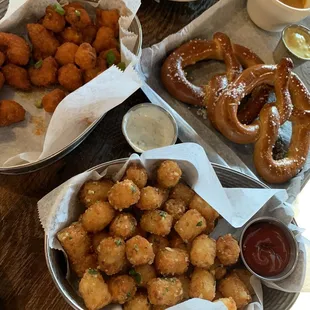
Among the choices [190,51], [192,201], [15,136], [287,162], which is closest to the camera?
[192,201]

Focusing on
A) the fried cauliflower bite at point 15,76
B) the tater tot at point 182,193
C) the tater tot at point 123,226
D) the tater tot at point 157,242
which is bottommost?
the tater tot at point 157,242

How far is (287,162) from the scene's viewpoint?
1660 mm

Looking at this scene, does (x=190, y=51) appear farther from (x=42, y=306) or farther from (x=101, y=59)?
(x=42, y=306)

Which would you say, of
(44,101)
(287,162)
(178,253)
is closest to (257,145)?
(287,162)

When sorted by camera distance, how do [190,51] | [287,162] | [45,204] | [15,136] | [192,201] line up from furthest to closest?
[190,51], [287,162], [15,136], [192,201], [45,204]

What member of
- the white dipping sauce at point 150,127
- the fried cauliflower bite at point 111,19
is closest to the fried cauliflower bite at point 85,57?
the fried cauliflower bite at point 111,19

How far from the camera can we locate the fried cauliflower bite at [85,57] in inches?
61.6

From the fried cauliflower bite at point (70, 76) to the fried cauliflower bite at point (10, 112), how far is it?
0.60 ft

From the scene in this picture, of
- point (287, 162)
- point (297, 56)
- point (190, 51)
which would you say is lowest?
point (287, 162)

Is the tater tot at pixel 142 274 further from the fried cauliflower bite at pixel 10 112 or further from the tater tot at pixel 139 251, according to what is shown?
the fried cauliflower bite at pixel 10 112

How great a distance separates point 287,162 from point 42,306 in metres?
1.02

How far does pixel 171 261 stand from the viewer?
1233mm

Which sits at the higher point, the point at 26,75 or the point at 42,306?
the point at 26,75

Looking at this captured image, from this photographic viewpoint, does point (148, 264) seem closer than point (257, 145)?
Yes
